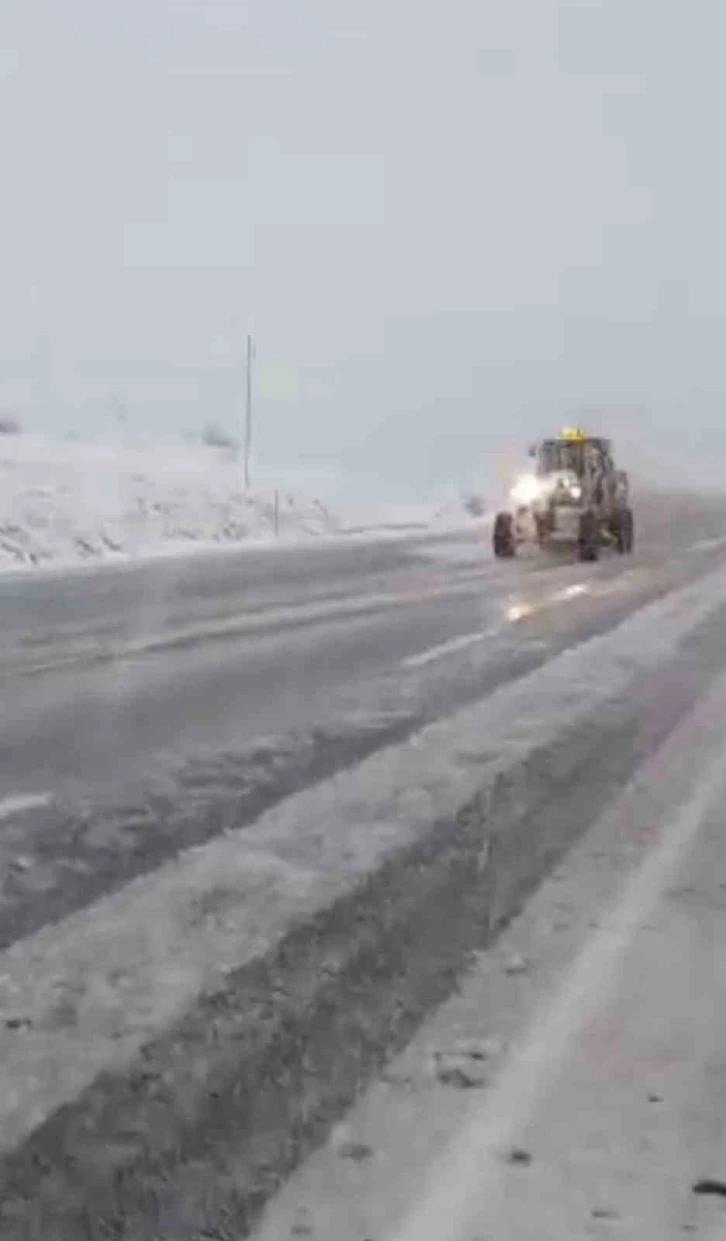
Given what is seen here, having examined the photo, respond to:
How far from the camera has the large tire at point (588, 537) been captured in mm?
32562

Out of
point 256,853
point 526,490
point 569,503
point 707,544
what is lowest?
point 707,544

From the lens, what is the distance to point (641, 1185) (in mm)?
3621

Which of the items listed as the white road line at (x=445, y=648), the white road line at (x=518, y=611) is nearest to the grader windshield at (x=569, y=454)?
the white road line at (x=518, y=611)

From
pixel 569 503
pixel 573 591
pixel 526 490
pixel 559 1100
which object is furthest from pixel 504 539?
pixel 559 1100

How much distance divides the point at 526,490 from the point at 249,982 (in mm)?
29543

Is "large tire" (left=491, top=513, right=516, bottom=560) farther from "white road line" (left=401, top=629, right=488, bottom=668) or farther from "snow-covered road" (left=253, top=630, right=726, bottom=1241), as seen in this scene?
"snow-covered road" (left=253, top=630, right=726, bottom=1241)

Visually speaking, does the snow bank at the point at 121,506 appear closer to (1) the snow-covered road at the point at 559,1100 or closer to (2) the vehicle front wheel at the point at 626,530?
(2) the vehicle front wheel at the point at 626,530

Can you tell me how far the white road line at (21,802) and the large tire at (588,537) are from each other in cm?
2482

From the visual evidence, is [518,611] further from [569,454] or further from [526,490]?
[569,454]

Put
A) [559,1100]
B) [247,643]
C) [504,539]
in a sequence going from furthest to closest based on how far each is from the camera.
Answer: [504,539], [247,643], [559,1100]

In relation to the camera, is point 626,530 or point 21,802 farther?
point 626,530

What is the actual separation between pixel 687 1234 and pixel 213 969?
1841mm

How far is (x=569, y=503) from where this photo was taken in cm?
3331

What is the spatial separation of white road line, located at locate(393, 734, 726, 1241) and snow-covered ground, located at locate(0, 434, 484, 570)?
23.8 m
